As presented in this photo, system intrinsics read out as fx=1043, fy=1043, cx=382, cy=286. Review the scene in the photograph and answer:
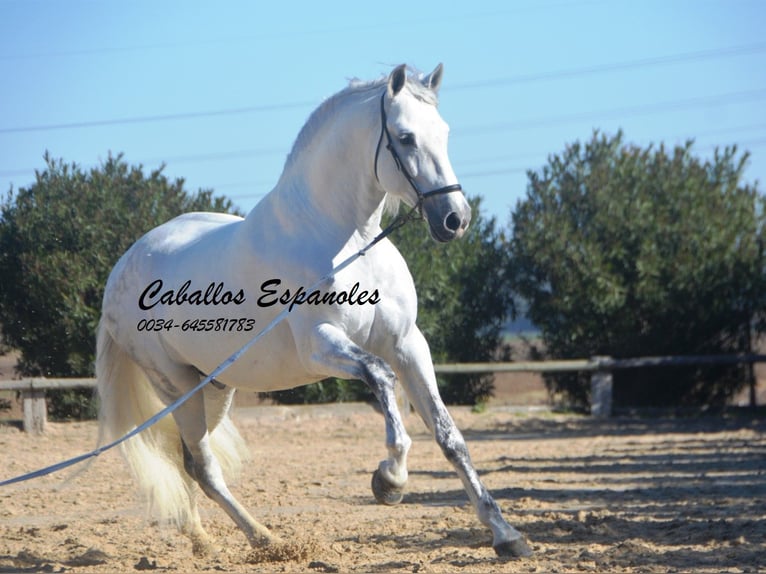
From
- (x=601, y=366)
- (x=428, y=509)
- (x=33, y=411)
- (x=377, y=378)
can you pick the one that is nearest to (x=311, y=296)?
(x=377, y=378)

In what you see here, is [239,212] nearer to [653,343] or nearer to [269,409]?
[269,409]

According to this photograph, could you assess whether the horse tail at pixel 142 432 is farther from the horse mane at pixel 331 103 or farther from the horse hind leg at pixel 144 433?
the horse mane at pixel 331 103

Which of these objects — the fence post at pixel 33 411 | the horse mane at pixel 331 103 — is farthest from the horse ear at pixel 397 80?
the fence post at pixel 33 411

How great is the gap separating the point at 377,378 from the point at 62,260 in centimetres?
904

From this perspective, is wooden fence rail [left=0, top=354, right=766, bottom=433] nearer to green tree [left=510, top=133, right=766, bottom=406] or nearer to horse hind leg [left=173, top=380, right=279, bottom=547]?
green tree [left=510, top=133, right=766, bottom=406]

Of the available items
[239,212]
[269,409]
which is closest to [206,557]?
[269,409]

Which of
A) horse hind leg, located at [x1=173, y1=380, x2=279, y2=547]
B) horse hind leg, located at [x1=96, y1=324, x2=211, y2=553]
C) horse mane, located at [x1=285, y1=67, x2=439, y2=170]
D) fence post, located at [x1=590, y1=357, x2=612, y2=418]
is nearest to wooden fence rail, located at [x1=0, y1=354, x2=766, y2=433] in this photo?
fence post, located at [x1=590, y1=357, x2=612, y2=418]

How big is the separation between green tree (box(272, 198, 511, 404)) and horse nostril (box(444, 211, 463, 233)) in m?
9.71

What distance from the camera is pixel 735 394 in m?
16.0

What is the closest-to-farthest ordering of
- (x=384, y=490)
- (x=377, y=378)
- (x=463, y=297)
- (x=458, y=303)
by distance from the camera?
(x=377, y=378), (x=384, y=490), (x=458, y=303), (x=463, y=297)

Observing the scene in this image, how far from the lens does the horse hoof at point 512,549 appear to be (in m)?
4.65

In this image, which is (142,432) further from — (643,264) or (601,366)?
(643,264)

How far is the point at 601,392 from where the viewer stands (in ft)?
48.8

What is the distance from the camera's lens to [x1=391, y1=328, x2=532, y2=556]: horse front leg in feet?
15.3
